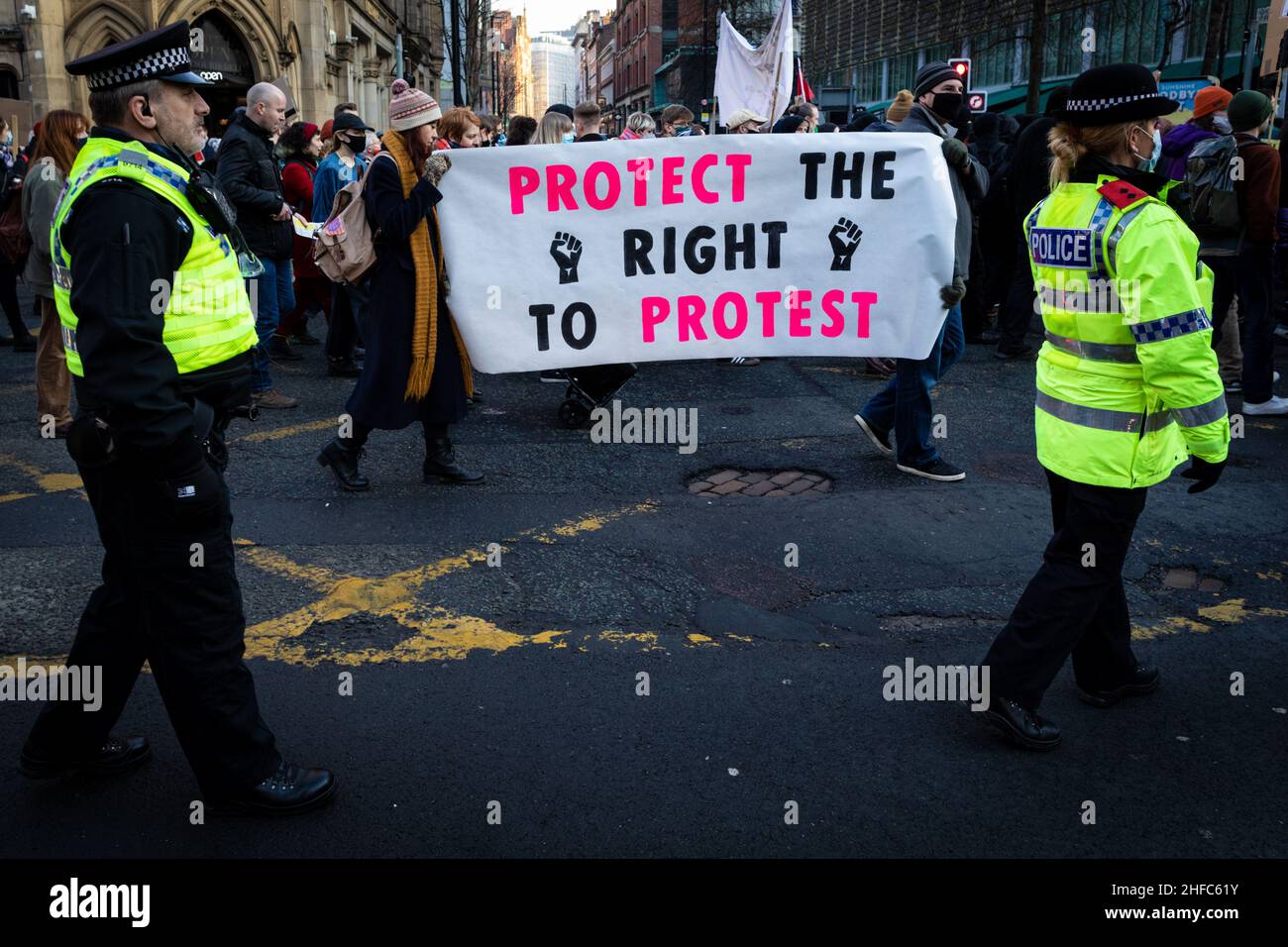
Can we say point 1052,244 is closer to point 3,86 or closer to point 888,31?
point 3,86

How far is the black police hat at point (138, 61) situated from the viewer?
2.72 metres

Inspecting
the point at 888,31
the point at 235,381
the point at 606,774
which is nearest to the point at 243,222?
the point at 235,381

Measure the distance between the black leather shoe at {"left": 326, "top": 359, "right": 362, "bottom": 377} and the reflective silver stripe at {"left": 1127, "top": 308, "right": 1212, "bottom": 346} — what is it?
23.4ft

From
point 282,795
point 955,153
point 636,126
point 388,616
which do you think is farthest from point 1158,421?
point 636,126

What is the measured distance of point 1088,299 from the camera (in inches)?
124

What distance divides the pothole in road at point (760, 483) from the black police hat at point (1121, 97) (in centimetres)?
291

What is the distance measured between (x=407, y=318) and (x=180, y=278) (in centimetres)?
301

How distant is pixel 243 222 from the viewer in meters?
7.95

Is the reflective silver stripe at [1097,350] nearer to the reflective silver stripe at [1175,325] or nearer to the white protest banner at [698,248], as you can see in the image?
the reflective silver stripe at [1175,325]

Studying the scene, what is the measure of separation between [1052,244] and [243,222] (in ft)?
20.7

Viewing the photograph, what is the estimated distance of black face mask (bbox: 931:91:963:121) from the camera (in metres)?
6.04

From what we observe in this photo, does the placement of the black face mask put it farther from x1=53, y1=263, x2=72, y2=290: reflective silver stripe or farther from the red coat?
the red coat

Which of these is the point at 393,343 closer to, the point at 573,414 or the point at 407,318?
the point at 407,318

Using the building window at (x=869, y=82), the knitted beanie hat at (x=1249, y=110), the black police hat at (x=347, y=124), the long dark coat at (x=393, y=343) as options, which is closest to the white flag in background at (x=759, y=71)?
the black police hat at (x=347, y=124)
